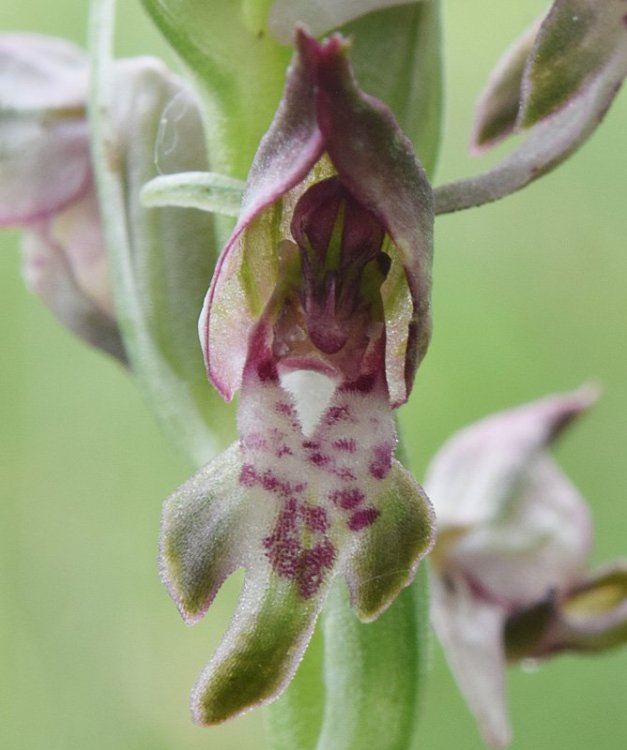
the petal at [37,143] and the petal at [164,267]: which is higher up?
the petal at [37,143]

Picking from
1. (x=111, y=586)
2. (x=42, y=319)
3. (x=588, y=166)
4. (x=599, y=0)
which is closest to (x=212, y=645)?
(x=111, y=586)

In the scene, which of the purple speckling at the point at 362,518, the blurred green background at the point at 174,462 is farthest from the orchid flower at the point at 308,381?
the blurred green background at the point at 174,462

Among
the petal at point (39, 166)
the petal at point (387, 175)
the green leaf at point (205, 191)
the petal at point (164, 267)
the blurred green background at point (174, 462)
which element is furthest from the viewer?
the blurred green background at point (174, 462)

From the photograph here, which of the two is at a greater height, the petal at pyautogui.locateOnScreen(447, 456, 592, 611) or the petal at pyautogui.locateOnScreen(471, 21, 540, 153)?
the petal at pyautogui.locateOnScreen(471, 21, 540, 153)

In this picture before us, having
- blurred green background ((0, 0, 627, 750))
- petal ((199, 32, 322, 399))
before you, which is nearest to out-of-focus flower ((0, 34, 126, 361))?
petal ((199, 32, 322, 399))

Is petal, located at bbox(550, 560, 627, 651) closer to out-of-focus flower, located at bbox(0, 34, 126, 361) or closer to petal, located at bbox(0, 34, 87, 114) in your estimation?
out-of-focus flower, located at bbox(0, 34, 126, 361)

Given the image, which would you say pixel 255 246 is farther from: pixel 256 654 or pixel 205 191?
pixel 256 654

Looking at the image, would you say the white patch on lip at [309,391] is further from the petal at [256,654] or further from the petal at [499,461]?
the petal at [499,461]
